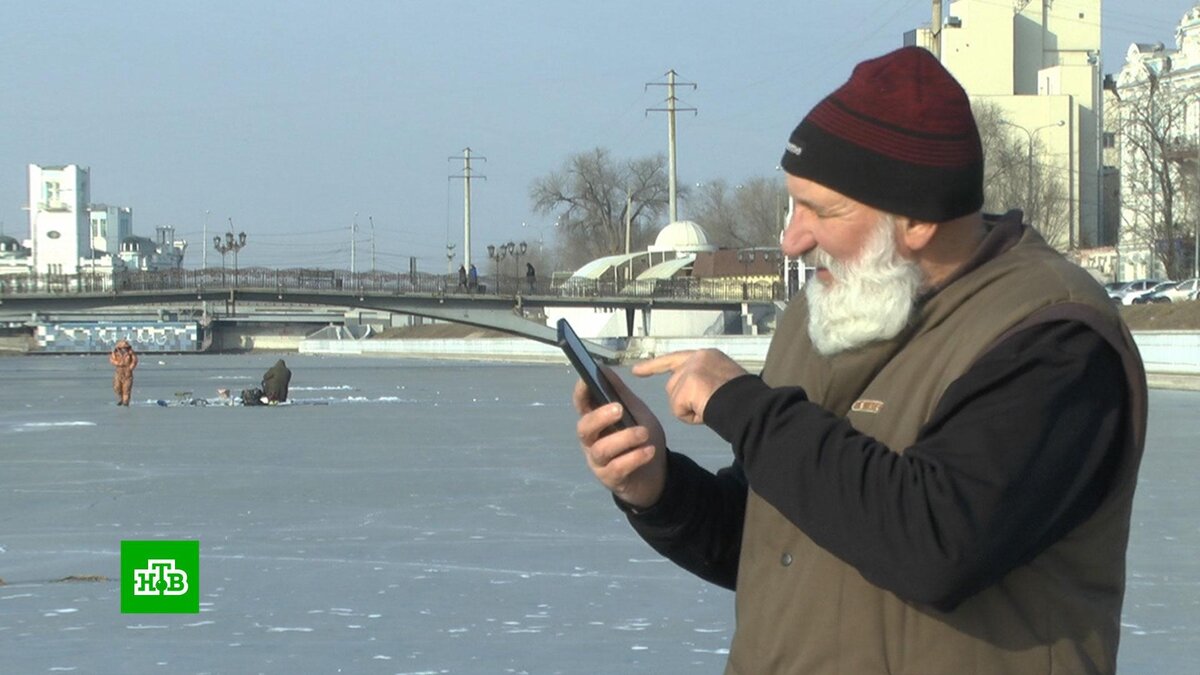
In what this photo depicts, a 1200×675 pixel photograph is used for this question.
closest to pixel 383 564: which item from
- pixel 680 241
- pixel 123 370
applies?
pixel 123 370

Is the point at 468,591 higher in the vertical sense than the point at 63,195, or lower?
lower

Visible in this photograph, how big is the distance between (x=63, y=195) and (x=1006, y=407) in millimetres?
185613

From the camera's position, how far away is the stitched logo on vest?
2.33 m

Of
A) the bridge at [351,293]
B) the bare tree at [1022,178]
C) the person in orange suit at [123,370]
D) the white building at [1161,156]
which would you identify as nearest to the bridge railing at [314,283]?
the bridge at [351,293]

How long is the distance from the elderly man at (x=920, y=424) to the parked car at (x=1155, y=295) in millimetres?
52984

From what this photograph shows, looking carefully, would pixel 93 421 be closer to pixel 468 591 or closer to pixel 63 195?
pixel 468 591

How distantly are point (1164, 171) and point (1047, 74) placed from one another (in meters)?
40.6

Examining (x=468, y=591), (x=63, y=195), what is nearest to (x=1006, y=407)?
(x=468, y=591)

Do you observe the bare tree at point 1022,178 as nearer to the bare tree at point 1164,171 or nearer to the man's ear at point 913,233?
the bare tree at point 1164,171

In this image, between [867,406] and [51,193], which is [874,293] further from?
[51,193]

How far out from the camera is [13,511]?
39.0 ft

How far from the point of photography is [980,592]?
7.20 feet

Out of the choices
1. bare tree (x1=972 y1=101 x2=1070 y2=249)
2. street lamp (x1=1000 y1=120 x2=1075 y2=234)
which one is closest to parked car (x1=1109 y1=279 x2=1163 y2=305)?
bare tree (x1=972 y1=101 x2=1070 y2=249)

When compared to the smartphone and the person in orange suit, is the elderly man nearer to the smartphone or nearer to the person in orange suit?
the smartphone
